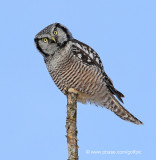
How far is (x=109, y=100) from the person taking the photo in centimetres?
658

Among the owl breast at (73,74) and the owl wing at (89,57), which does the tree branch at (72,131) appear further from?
the owl wing at (89,57)

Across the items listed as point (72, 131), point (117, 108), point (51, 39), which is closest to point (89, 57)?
point (51, 39)

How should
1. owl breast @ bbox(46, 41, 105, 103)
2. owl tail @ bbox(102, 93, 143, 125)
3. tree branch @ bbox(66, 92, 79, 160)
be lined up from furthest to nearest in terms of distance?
owl tail @ bbox(102, 93, 143, 125), owl breast @ bbox(46, 41, 105, 103), tree branch @ bbox(66, 92, 79, 160)

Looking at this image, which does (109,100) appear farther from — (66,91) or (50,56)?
(50,56)

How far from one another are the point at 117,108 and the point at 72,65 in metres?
1.27

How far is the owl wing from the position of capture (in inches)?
239

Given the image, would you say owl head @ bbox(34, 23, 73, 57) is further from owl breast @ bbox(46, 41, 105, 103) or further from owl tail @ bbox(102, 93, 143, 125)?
owl tail @ bbox(102, 93, 143, 125)

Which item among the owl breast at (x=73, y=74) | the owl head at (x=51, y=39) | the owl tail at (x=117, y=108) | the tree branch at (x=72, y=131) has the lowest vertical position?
the tree branch at (x=72, y=131)

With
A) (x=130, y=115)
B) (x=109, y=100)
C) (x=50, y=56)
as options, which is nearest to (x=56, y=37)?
(x=50, y=56)

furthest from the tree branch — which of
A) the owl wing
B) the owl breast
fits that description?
the owl wing

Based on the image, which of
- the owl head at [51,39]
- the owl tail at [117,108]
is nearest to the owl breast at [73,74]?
the owl head at [51,39]

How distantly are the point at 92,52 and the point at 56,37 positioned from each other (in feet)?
2.34

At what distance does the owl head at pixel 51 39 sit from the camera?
608 cm

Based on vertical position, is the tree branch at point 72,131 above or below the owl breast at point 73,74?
below
